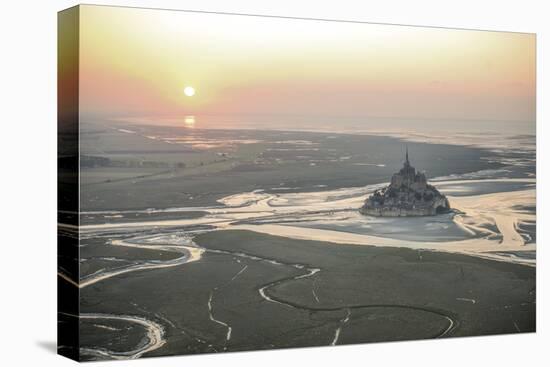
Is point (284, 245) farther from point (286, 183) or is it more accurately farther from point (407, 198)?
point (407, 198)

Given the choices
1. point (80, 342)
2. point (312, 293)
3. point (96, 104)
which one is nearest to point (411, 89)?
point (312, 293)

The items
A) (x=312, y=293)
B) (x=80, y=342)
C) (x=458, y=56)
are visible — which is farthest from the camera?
(x=458, y=56)

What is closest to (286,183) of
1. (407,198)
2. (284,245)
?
(284,245)

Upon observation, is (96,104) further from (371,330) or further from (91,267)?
(371,330)

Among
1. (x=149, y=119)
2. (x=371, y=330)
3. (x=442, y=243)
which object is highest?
(x=149, y=119)

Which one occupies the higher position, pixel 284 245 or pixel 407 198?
pixel 407 198
